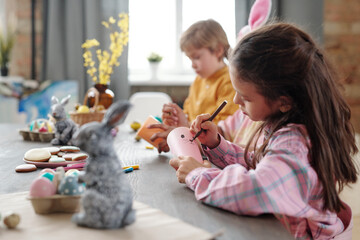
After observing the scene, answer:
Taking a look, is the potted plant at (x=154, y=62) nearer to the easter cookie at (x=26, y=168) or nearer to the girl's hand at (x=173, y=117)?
the girl's hand at (x=173, y=117)

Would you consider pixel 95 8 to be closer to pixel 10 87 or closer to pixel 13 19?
pixel 13 19

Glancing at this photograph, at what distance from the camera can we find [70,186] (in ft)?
1.93

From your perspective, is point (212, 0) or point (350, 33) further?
point (212, 0)

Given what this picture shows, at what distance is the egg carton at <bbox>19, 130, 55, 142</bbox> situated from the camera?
51.3 inches

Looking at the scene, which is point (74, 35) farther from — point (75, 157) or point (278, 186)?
point (278, 186)

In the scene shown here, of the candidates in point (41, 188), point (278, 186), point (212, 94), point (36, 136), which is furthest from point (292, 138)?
point (212, 94)

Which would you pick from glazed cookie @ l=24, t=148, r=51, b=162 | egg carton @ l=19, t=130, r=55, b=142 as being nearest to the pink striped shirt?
glazed cookie @ l=24, t=148, r=51, b=162

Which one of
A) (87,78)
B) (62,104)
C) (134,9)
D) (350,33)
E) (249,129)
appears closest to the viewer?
(62,104)

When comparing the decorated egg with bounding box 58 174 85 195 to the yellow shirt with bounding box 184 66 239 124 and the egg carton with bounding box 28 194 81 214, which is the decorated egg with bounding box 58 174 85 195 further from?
the yellow shirt with bounding box 184 66 239 124

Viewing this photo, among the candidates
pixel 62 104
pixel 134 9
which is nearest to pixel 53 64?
pixel 134 9

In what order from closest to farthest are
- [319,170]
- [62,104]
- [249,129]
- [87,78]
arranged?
[319,170] < [62,104] < [249,129] < [87,78]

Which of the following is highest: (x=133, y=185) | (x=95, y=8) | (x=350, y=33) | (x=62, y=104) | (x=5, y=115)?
(x=95, y=8)

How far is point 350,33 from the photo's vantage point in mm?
2525

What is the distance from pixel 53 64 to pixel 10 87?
382 millimetres
